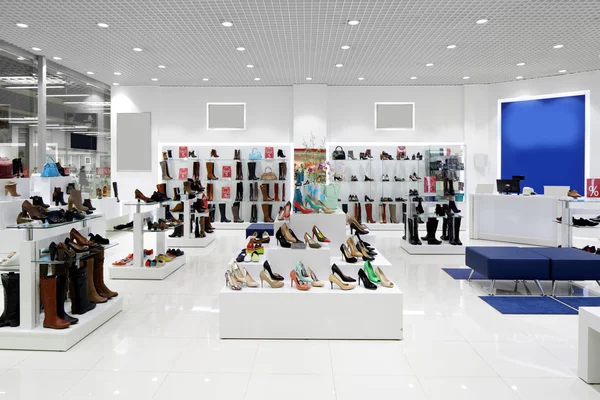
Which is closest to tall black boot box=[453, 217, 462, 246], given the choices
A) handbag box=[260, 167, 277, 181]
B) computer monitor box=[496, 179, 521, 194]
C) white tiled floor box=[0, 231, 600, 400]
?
computer monitor box=[496, 179, 521, 194]

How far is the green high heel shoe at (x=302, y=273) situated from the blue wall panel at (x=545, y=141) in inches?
353

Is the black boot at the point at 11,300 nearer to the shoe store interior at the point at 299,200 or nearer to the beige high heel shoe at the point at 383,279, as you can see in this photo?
the shoe store interior at the point at 299,200

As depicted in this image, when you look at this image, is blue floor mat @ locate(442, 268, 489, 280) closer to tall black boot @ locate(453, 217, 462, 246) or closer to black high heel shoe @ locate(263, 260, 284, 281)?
tall black boot @ locate(453, 217, 462, 246)

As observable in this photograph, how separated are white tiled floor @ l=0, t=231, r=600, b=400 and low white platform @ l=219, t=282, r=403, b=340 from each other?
85mm

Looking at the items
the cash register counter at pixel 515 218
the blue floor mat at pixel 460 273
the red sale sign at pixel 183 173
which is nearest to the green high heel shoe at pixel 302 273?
the blue floor mat at pixel 460 273

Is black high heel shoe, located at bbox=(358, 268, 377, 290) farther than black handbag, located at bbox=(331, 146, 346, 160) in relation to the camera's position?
No

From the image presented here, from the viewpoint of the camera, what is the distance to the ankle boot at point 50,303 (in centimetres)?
379

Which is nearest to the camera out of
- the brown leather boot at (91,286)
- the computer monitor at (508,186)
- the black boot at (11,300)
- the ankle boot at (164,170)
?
the black boot at (11,300)

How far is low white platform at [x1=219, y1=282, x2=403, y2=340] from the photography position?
3951 millimetres

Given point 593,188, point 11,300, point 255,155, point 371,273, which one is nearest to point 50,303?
point 11,300

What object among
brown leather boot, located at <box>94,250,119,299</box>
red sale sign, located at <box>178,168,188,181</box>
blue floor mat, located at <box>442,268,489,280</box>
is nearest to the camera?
brown leather boot, located at <box>94,250,119,299</box>

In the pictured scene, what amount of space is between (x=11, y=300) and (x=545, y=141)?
37.2ft

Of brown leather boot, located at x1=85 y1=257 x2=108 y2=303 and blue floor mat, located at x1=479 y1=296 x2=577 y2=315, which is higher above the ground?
brown leather boot, located at x1=85 y1=257 x2=108 y2=303

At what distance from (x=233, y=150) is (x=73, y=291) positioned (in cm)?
822
